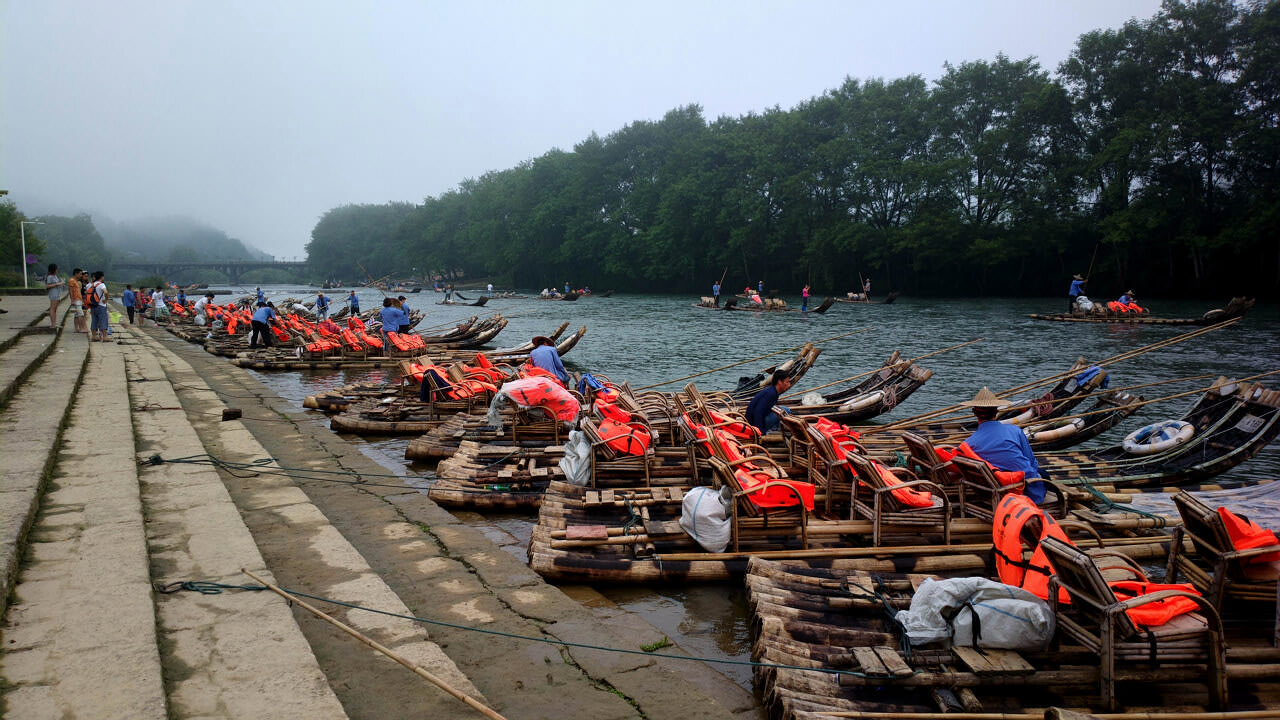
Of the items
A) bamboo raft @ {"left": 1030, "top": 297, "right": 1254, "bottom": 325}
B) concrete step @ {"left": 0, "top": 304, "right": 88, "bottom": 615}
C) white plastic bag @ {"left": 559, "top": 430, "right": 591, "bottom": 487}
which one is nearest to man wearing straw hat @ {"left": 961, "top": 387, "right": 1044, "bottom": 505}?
white plastic bag @ {"left": 559, "top": 430, "right": 591, "bottom": 487}

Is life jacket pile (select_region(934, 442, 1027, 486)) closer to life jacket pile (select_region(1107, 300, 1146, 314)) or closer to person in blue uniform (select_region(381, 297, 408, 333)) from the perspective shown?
person in blue uniform (select_region(381, 297, 408, 333))

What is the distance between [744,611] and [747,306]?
37.2 m

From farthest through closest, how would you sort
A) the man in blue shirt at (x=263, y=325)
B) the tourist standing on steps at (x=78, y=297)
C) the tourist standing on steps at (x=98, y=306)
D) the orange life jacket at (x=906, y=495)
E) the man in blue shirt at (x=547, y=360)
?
the man in blue shirt at (x=263, y=325)
the tourist standing on steps at (x=98, y=306)
the tourist standing on steps at (x=78, y=297)
the man in blue shirt at (x=547, y=360)
the orange life jacket at (x=906, y=495)

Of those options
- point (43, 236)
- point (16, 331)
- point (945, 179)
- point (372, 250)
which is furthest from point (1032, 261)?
point (43, 236)

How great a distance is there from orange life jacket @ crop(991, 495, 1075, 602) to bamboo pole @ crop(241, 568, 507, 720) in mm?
2904

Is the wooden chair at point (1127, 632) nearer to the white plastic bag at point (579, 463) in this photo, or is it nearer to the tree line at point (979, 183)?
the white plastic bag at point (579, 463)

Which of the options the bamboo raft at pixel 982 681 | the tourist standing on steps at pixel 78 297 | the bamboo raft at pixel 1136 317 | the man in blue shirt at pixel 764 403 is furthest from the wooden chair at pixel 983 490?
the bamboo raft at pixel 1136 317

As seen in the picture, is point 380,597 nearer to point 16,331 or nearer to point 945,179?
point 16,331

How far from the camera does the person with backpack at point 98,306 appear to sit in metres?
16.3

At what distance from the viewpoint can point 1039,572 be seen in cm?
406

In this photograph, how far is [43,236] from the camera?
112m

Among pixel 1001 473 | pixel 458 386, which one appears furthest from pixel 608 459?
pixel 458 386

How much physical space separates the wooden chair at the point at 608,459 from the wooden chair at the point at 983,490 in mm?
2755

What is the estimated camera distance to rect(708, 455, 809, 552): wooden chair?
5566 mm
